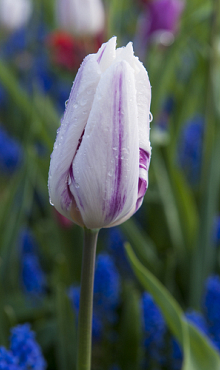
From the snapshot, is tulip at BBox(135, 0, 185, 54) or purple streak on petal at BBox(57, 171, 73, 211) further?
tulip at BBox(135, 0, 185, 54)

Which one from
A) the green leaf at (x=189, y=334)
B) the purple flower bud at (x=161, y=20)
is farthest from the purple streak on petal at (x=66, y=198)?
the purple flower bud at (x=161, y=20)

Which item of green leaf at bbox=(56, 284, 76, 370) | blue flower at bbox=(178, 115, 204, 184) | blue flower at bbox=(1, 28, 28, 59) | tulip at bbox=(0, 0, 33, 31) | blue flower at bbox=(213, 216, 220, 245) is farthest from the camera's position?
blue flower at bbox=(1, 28, 28, 59)

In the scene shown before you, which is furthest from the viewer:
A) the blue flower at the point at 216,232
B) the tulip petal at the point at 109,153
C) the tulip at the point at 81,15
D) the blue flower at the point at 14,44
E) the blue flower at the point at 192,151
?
the blue flower at the point at 14,44

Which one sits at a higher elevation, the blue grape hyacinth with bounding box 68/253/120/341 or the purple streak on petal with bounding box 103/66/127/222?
the purple streak on petal with bounding box 103/66/127/222

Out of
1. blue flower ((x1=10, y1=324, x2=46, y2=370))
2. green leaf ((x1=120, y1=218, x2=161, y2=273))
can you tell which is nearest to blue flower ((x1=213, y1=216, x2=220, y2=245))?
green leaf ((x1=120, y1=218, x2=161, y2=273))

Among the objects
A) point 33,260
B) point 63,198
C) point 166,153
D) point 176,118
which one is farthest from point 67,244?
point 63,198

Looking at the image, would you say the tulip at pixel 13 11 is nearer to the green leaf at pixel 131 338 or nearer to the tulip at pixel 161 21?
the tulip at pixel 161 21

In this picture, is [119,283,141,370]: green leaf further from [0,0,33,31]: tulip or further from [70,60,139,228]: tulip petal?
[0,0,33,31]: tulip

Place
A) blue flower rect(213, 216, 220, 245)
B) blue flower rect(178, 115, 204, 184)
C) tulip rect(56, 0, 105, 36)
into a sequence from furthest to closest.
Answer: tulip rect(56, 0, 105, 36)
blue flower rect(178, 115, 204, 184)
blue flower rect(213, 216, 220, 245)
